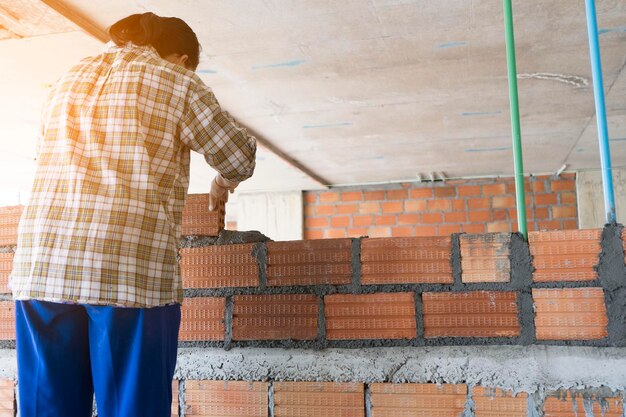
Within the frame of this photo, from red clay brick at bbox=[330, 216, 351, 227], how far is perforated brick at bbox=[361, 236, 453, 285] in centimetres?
538

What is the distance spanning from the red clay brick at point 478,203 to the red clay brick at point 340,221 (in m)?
1.37

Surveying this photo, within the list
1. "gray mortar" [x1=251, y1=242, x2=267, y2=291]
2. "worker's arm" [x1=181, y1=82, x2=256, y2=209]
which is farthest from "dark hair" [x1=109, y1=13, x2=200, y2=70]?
"gray mortar" [x1=251, y1=242, x2=267, y2=291]

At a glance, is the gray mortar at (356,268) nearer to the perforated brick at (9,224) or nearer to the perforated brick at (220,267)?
the perforated brick at (220,267)

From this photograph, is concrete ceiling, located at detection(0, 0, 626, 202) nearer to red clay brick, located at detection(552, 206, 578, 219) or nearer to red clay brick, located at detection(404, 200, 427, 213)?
red clay brick, located at detection(552, 206, 578, 219)

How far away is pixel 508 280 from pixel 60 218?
1.02 meters

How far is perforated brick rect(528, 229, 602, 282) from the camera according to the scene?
1.40 m

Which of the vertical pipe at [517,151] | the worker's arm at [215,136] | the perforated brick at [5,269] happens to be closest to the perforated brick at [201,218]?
the worker's arm at [215,136]

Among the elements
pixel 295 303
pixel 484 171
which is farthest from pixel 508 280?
pixel 484 171

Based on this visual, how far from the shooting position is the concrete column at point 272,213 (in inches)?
275

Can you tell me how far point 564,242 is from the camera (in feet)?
4.65

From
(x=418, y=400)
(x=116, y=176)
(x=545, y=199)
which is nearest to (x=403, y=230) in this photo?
(x=545, y=199)

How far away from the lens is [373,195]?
6.83m

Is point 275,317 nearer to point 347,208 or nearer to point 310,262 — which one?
point 310,262

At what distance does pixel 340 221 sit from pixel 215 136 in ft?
18.7
